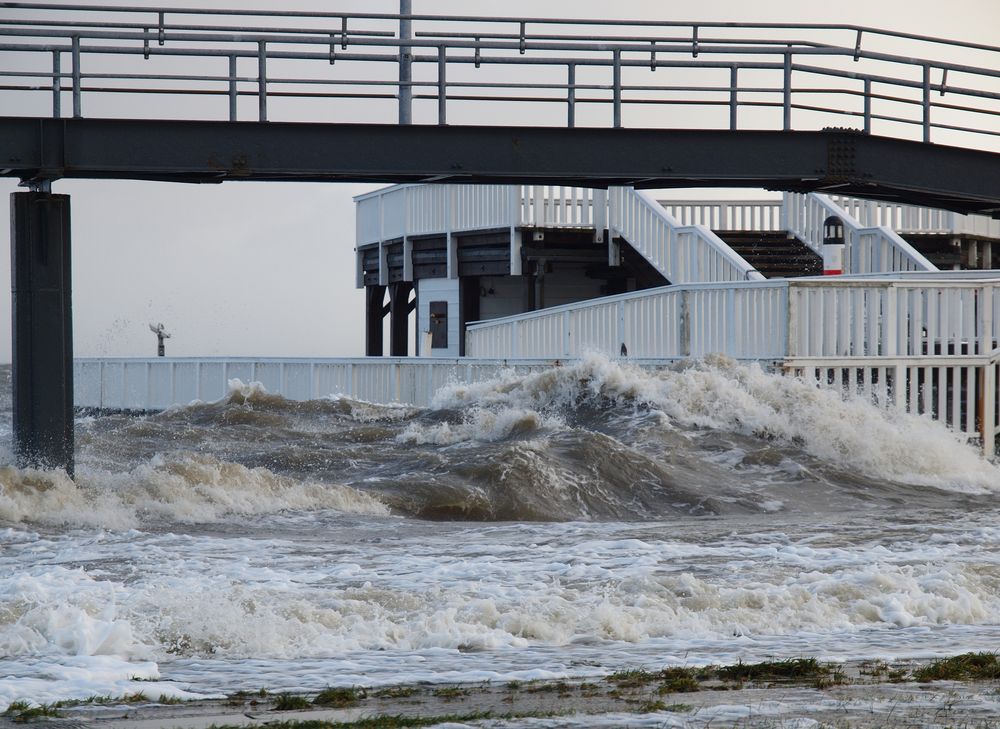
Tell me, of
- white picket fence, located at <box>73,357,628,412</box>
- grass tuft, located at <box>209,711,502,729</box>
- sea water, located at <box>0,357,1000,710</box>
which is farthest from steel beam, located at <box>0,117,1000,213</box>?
grass tuft, located at <box>209,711,502,729</box>

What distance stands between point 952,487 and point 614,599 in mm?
9316

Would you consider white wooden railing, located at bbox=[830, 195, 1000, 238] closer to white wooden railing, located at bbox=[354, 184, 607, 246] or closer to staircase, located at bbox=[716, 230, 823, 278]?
staircase, located at bbox=[716, 230, 823, 278]

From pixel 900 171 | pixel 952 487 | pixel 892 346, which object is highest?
pixel 900 171

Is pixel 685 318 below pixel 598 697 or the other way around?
the other way around

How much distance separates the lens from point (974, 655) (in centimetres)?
737

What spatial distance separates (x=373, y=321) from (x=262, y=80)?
82.4 feet

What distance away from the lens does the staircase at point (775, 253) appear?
27.2 meters

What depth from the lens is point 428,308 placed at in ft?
113

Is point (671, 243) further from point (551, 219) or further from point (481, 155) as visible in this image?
point (481, 155)

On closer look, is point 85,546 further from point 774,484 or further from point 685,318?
point 685,318

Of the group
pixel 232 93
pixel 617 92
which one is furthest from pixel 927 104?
pixel 232 93

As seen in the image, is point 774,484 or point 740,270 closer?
point 774,484

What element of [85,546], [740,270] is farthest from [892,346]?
[85,546]

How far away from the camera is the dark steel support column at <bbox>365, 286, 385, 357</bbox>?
40.2 metres
